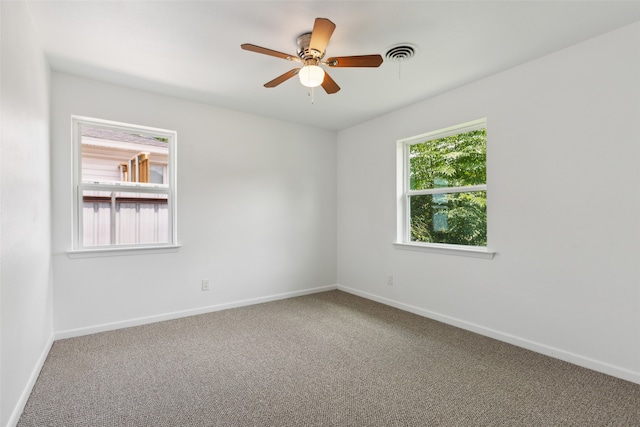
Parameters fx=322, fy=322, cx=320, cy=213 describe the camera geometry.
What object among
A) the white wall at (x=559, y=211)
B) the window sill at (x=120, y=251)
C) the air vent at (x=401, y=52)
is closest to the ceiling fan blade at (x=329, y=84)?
the air vent at (x=401, y=52)

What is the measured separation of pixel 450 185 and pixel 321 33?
88.0 inches

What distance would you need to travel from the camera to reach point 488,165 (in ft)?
9.99

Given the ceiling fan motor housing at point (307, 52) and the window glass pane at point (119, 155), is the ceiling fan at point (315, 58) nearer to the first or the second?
the ceiling fan motor housing at point (307, 52)

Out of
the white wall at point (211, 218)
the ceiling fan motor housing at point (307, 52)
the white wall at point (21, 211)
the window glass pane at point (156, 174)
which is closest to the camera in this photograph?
the white wall at point (21, 211)

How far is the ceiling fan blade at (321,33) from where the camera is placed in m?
1.78

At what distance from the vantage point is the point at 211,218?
3779 millimetres

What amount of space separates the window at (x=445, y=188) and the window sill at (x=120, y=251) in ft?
8.82

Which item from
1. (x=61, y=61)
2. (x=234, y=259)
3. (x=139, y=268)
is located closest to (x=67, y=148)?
(x=61, y=61)

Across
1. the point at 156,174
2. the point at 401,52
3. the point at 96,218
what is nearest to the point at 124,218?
the point at 96,218

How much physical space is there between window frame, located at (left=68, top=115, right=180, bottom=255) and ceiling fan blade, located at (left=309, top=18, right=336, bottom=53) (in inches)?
86.1

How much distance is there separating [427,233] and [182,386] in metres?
2.84

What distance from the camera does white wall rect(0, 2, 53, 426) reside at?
5.28 feet

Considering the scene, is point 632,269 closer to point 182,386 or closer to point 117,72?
point 182,386

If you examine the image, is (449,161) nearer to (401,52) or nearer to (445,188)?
(445,188)
